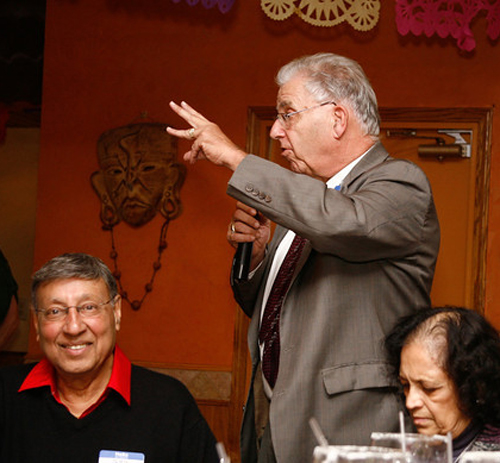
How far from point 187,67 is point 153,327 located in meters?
1.42

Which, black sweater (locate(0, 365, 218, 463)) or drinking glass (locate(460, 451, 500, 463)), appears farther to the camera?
black sweater (locate(0, 365, 218, 463))

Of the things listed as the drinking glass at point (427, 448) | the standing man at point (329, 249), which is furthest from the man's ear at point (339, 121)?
the drinking glass at point (427, 448)

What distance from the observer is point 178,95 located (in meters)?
4.04

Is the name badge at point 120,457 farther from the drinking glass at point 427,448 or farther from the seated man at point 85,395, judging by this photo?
the drinking glass at point 427,448

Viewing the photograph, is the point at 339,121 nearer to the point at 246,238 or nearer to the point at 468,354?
the point at 246,238

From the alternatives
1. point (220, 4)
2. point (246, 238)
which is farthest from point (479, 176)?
point (246, 238)

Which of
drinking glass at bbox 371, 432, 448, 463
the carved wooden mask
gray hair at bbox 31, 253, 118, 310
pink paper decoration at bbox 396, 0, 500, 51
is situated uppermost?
pink paper decoration at bbox 396, 0, 500, 51

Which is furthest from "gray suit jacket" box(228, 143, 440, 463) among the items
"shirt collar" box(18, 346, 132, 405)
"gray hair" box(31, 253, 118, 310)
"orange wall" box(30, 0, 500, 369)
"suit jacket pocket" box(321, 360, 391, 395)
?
"orange wall" box(30, 0, 500, 369)

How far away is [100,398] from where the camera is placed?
1.80 meters

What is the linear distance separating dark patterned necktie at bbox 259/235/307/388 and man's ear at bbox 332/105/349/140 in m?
0.28

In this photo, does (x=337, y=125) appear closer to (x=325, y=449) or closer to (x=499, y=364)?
(x=499, y=364)

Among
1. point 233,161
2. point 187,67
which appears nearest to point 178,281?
point 187,67

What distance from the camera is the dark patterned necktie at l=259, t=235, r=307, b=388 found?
6.16 feet

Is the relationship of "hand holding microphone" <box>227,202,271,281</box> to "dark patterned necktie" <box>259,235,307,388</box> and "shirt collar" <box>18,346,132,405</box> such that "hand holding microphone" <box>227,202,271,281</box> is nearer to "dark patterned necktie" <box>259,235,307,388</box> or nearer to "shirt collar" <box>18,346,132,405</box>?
"dark patterned necktie" <box>259,235,307,388</box>
